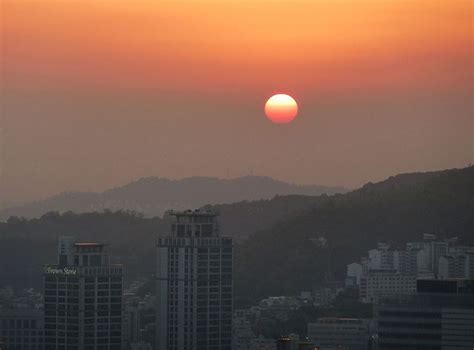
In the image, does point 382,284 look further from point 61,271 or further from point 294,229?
point 61,271

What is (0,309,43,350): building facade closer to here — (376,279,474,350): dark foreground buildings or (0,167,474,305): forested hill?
(376,279,474,350): dark foreground buildings

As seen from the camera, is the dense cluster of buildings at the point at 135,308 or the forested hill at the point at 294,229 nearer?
the dense cluster of buildings at the point at 135,308

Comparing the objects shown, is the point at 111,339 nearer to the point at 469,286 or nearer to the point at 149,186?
the point at 469,286

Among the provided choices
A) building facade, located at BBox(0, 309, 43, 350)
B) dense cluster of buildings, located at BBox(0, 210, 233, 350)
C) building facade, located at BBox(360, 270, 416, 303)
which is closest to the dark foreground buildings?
dense cluster of buildings, located at BBox(0, 210, 233, 350)

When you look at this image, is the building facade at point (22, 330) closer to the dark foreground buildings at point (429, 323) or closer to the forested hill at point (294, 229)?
the dark foreground buildings at point (429, 323)

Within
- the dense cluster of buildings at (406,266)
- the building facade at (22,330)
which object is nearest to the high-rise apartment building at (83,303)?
the building facade at (22,330)

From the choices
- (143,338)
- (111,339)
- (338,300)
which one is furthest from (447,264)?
(111,339)
